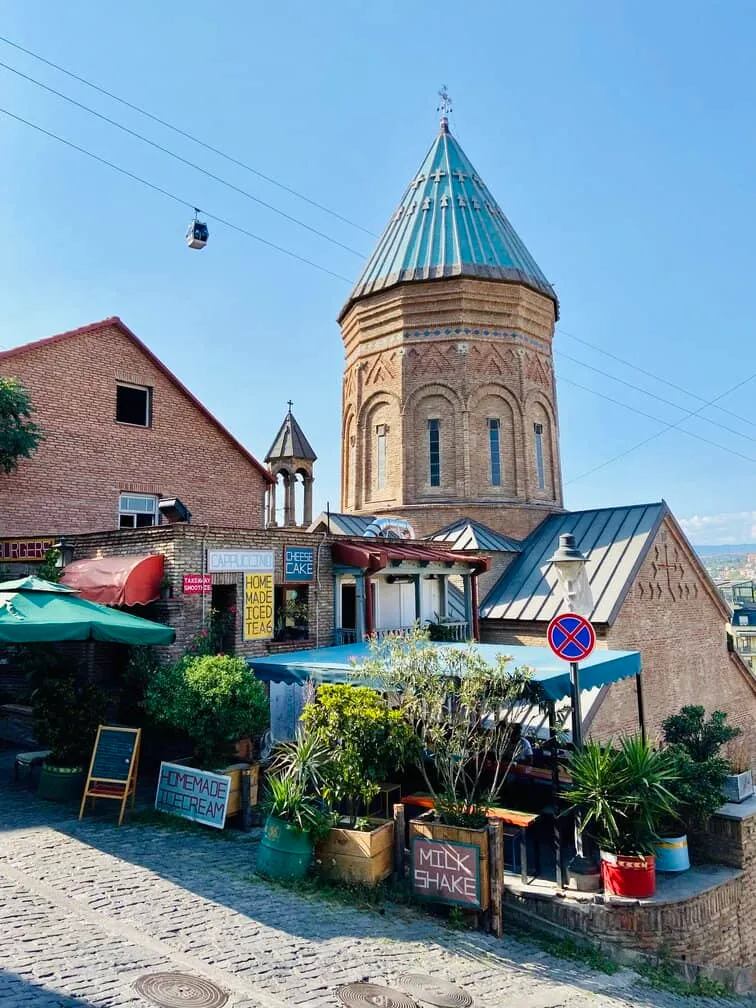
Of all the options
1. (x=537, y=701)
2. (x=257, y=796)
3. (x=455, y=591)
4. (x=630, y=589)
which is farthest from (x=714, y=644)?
(x=257, y=796)

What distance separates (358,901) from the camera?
7.94m

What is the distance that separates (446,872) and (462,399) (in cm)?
1763

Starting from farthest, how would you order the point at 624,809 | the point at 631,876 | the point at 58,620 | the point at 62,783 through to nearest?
1. the point at 62,783
2. the point at 58,620
3. the point at 624,809
4. the point at 631,876

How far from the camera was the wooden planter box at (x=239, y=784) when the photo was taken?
10.0 m

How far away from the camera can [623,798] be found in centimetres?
844

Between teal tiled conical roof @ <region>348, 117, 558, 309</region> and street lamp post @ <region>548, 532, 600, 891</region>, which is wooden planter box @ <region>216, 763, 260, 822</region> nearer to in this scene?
street lamp post @ <region>548, 532, 600, 891</region>

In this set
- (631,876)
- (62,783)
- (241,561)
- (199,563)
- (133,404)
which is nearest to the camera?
(631,876)

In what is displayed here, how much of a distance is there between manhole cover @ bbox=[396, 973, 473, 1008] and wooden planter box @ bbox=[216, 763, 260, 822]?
13.7 feet

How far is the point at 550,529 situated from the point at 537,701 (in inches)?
533

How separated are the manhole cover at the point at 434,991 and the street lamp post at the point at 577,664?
2.74 meters

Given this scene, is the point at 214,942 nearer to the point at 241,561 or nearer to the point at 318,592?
the point at 241,561

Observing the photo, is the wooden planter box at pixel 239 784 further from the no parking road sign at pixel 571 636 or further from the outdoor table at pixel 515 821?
the no parking road sign at pixel 571 636

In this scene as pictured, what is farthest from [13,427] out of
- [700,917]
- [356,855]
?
[700,917]

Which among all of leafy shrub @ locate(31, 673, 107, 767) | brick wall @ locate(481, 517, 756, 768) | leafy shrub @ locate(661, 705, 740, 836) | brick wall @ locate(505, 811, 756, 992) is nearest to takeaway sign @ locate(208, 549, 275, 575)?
leafy shrub @ locate(31, 673, 107, 767)
